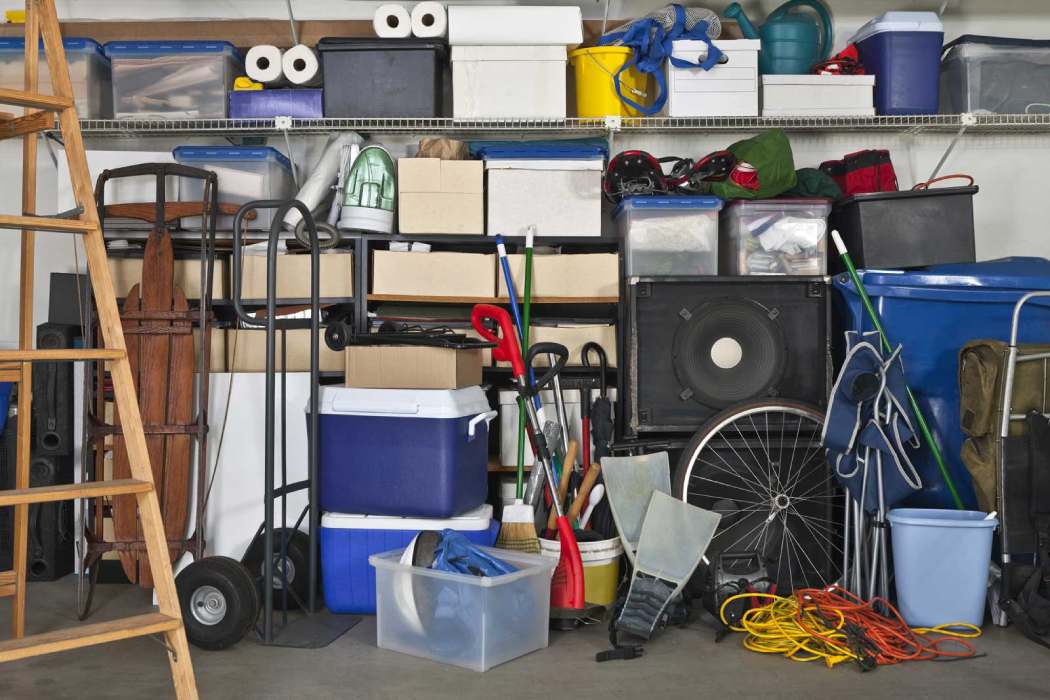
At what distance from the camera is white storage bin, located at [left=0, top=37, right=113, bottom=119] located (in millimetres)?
3721

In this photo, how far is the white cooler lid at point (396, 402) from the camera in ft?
9.94

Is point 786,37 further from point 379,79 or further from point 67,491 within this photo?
point 67,491

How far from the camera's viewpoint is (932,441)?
320 centimetres

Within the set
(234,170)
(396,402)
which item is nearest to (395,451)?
(396,402)

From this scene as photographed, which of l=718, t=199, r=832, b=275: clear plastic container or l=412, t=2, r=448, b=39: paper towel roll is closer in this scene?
l=718, t=199, r=832, b=275: clear plastic container

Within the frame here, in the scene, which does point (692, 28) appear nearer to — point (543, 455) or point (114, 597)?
point (543, 455)

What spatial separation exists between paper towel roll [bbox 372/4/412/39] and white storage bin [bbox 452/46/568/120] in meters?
0.21

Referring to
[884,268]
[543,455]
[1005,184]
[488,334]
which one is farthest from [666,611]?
[1005,184]

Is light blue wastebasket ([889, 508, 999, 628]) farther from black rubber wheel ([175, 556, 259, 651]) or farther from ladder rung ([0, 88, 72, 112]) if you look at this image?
ladder rung ([0, 88, 72, 112])

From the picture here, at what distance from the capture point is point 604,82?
3.84 meters

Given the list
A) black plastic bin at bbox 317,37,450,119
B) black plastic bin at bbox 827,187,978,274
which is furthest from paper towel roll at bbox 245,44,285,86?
black plastic bin at bbox 827,187,978,274

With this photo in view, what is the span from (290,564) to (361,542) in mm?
288

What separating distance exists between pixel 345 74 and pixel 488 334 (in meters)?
1.29

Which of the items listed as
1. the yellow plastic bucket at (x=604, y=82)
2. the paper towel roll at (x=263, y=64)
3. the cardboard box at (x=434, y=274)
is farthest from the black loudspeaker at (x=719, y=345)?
the paper towel roll at (x=263, y=64)
